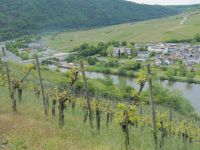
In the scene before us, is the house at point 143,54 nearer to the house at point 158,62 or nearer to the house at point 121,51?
the house at point 121,51

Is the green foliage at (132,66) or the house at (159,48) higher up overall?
the green foliage at (132,66)

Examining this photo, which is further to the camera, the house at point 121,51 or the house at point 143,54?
the house at point 121,51

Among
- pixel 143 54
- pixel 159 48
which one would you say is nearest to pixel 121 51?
pixel 143 54

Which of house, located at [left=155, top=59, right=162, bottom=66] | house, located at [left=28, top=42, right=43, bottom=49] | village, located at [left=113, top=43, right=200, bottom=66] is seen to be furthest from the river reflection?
house, located at [left=28, top=42, right=43, bottom=49]

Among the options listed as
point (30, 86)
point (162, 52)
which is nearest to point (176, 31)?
point (162, 52)

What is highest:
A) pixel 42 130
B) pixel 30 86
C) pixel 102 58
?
pixel 42 130

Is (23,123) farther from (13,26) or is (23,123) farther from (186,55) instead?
(13,26)

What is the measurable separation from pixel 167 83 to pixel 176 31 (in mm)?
97809

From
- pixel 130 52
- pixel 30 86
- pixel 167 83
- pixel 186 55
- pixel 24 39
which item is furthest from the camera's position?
pixel 24 39

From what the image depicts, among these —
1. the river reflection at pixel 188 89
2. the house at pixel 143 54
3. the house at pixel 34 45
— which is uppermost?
the house at pixel 34 45

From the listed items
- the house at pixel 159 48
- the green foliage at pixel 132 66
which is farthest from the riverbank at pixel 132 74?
the house at pixel 159 48

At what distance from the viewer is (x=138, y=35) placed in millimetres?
193375

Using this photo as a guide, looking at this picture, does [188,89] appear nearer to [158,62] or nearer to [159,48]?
[158,62]

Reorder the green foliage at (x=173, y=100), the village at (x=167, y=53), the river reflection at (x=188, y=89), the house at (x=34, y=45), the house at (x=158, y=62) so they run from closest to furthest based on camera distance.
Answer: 1. the green foliage at (x=173, y=100)
2. the river reflection at (x=188, y=89)
3. the house at (x=158, y=62)
4. the village at (x=167, y=53)
5. the house at (x=34, y=45)
